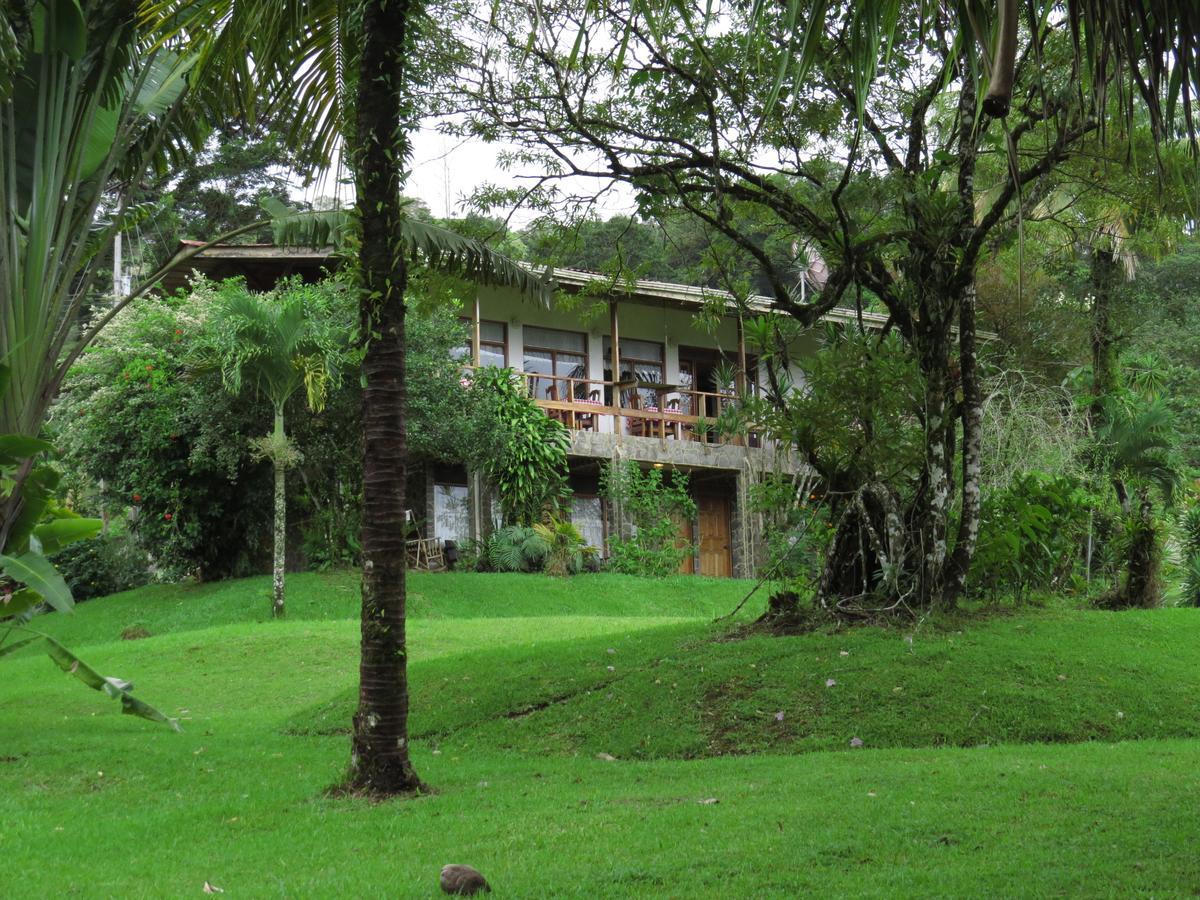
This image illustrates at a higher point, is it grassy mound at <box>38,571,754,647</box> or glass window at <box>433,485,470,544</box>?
glass window at <box>433,485,470,544</box>

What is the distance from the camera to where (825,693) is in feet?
30.9

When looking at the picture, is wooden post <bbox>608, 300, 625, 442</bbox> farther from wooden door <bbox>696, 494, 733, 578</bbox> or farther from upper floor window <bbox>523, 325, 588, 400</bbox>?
wooden door <bbox>696, 494, 733, 578</bbox>

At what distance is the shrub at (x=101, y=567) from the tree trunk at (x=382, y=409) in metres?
18.4

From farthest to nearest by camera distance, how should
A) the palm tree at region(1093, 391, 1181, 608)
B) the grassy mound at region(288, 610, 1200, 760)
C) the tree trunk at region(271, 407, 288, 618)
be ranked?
1. the tree trunk at region(271, 407, 288, 618)
2. the palm tree at region(1093, 391, 1181, 608)
3. the grassy mound at region(288, 610, 1200, 760)

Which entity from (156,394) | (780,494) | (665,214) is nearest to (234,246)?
(156,394)

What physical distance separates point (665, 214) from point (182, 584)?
13960 mm

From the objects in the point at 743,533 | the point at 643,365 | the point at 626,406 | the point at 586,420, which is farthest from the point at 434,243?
the point at 643,365

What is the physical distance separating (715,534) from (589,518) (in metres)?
3.26

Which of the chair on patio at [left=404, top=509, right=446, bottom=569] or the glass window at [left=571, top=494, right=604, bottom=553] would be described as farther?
the glass window at [left=571, top=494, right=604, bottom=553]

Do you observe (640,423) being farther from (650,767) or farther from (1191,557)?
(650,767)

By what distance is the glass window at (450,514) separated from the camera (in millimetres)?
23469

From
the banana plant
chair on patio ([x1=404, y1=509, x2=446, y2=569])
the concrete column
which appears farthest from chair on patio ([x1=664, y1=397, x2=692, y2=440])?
the banana plant

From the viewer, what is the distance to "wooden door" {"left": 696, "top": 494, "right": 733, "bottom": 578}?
1057 inches

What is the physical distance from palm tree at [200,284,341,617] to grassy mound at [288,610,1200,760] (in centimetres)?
725
